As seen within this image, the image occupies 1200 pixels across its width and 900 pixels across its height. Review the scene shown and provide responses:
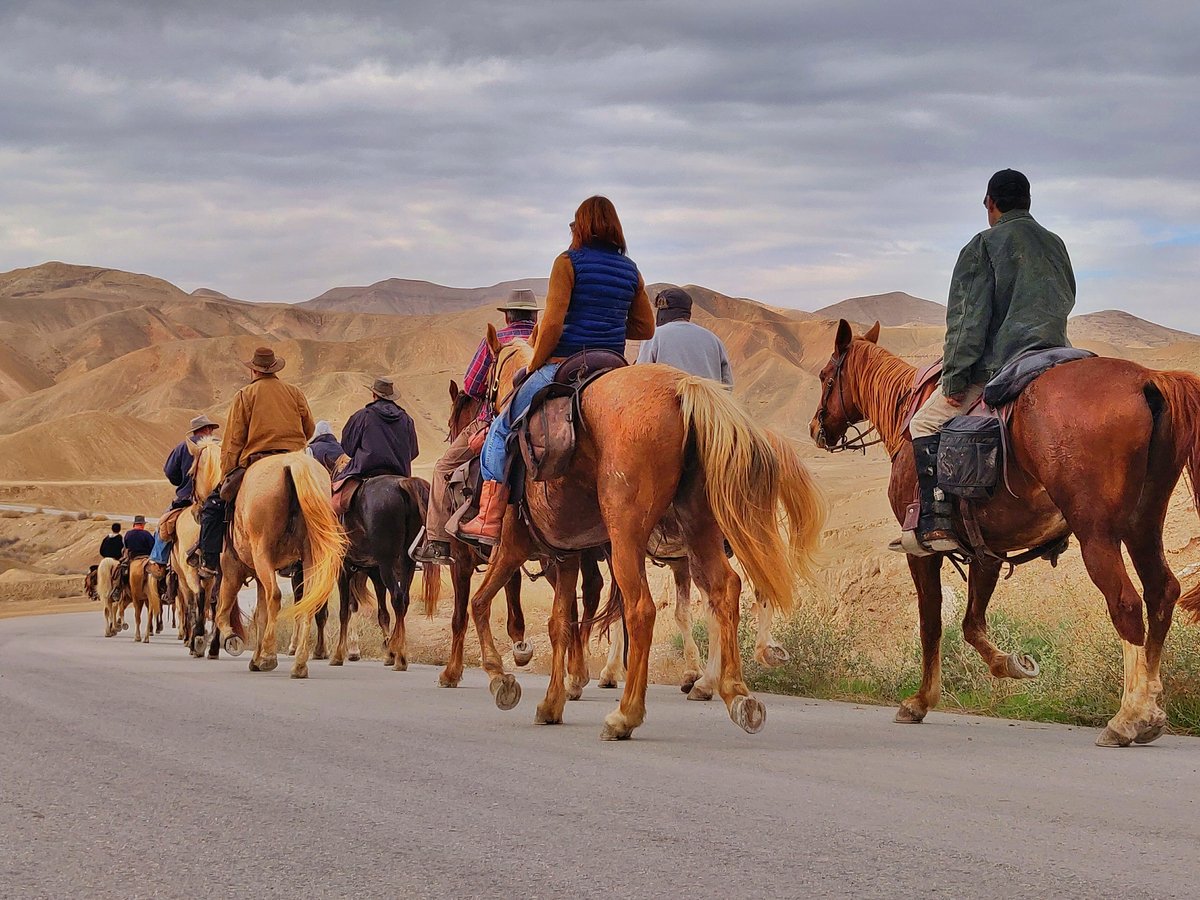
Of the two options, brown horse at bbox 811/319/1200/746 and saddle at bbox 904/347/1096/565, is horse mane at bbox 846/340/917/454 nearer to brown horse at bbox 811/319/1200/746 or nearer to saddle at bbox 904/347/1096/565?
saddle at bbox 904/347/1096/565

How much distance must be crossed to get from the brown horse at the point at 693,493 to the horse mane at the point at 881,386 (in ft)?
5.42

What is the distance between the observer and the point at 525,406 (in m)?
8.62

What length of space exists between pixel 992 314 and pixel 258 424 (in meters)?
8.69

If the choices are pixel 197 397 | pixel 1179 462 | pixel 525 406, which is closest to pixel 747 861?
pixel 1179 462

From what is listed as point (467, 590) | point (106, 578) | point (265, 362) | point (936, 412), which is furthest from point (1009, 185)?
point (106, 578)

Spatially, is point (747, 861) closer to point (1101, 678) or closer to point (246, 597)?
point (1101, 678)

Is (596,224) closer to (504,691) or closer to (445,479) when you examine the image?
(504,691)

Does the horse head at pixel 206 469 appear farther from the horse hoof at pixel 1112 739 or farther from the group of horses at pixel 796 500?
the horse hoof at pixel 1112 739

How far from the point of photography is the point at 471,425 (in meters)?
12.1

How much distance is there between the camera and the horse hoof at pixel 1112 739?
7.24 meters

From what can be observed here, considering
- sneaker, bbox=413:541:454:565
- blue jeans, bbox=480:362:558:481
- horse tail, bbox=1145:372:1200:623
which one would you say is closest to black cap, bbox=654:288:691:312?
sneaker, bbox=413:541:454:565

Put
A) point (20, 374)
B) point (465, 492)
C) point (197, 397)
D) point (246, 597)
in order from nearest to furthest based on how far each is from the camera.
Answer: point (465, 492) → point (246, 597) → point (197, 397) → point (20, 374)

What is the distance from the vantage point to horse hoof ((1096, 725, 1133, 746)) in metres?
7.24

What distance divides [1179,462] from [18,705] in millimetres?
7623
